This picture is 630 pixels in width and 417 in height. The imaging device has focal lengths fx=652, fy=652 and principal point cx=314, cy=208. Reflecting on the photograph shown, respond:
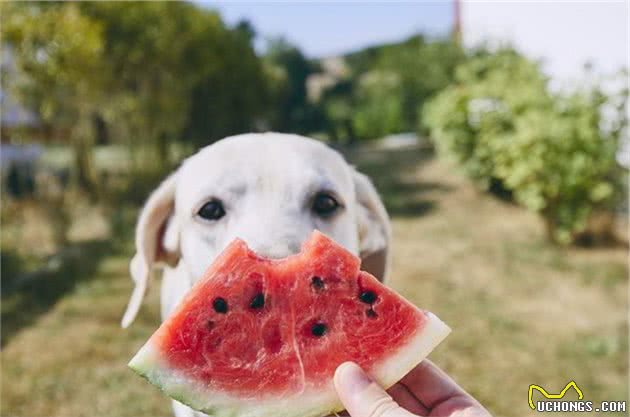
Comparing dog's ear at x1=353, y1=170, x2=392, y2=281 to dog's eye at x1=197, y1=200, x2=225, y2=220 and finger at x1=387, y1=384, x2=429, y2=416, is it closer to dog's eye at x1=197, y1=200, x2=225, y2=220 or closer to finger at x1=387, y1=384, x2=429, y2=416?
dog's eye at x1=197, y1=200, x2=225, y2=220

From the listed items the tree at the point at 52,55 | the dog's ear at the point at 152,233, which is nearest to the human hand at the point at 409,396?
the dog's ear at the point at 152,233

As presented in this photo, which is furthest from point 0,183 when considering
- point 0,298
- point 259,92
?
point 259,92

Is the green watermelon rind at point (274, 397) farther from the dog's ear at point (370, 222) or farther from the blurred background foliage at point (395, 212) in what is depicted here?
the blurred background foliage at point (395, 212)

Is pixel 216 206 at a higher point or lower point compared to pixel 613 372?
higher

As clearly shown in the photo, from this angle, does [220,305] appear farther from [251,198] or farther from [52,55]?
[52,55]

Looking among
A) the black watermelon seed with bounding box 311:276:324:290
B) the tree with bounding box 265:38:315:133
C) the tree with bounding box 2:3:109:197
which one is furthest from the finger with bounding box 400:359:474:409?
the tree with bounding box 265:38:315:133

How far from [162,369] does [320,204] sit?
0.91 meters

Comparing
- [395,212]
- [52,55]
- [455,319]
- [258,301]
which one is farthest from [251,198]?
[395,212]

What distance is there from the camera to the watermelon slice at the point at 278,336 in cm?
166

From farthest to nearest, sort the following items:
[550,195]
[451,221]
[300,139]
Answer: [451,221] < [550,195] < [300,139]

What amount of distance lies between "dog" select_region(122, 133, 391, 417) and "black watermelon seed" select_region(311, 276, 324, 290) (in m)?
0.27

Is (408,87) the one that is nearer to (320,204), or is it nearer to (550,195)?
(550,195)

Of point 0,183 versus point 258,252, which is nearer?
point 258,252

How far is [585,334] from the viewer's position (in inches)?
231
